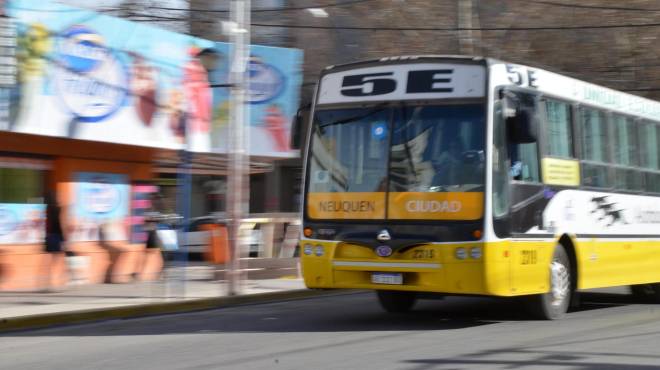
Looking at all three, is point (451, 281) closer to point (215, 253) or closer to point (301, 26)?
point (215, 253)

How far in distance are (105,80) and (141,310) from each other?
484cm

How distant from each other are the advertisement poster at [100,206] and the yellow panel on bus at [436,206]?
8.49m

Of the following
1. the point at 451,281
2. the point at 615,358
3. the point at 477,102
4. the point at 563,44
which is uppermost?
the point at 563,44

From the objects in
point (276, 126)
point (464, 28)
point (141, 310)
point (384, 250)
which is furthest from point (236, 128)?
point (464, 28)

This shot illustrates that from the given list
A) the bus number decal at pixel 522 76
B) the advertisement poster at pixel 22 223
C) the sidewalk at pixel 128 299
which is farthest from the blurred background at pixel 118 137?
the bus number decal at pixel 522 76

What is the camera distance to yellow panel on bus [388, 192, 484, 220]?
10.8 m

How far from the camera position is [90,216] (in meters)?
18.2

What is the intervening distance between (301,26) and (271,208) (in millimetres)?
11251

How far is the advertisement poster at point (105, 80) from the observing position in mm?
15398

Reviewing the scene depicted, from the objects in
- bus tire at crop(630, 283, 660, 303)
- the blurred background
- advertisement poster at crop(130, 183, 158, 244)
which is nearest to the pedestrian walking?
the blurred background

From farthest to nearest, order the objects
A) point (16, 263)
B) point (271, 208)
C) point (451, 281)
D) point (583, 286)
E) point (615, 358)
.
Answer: point (271, 208), point (16, 263), point (583, 286), point (451, 281), point (615, 358)

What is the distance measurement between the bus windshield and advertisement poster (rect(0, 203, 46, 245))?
683 cm

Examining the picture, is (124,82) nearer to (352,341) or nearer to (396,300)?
(396,300)

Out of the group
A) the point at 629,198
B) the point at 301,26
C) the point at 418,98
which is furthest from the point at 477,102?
the point at 301,26
